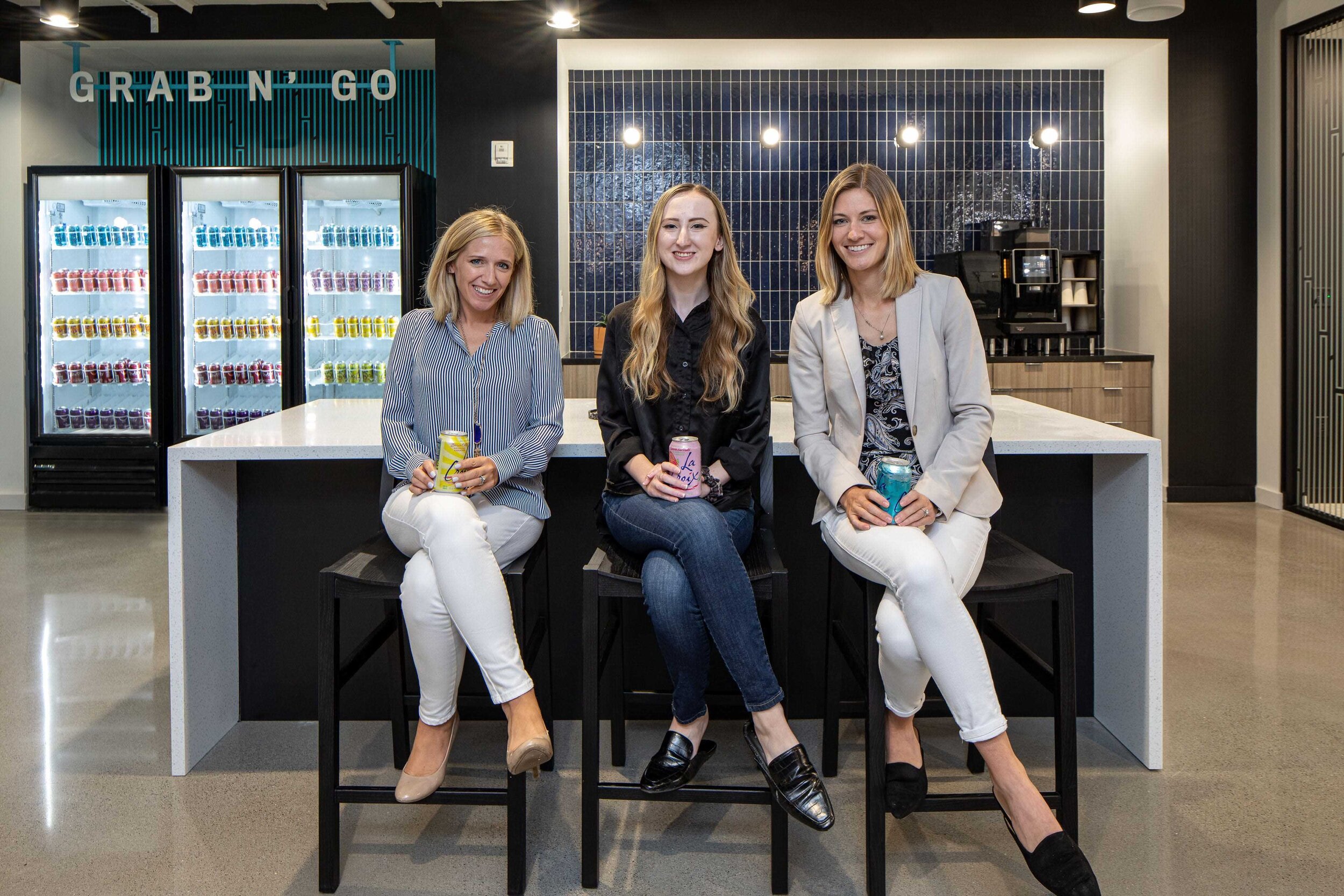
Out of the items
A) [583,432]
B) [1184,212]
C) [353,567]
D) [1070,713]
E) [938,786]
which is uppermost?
[1184,212]

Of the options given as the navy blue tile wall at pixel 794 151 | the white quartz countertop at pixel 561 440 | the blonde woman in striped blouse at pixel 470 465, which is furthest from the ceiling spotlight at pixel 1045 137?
the blonde woman in striped blouse at pixel 470 465

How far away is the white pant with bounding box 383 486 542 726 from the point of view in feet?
6.64

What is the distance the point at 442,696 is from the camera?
6.89ft

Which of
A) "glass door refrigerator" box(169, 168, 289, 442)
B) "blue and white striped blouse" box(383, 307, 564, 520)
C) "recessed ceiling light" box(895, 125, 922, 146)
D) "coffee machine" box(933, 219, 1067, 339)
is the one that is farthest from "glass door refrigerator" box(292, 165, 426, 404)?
"blue and white striped blouse" box(383, 307, 564, 520)

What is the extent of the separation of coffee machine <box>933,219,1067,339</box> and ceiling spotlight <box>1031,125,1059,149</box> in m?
0.76

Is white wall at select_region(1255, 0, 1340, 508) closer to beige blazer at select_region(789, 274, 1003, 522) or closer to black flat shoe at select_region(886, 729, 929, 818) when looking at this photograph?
beige blazer at select_region(789, 274, 1003, 522)

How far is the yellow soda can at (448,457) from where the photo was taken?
2.05 metres

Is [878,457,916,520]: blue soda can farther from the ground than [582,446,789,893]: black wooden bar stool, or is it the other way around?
[878,457,916,520]: blue soda can

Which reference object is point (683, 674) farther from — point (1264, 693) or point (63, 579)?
point (63, 579)

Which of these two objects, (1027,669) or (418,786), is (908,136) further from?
(418,786)

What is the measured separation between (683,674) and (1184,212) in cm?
524

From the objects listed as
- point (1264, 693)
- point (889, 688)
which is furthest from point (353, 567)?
point (1264, 693)

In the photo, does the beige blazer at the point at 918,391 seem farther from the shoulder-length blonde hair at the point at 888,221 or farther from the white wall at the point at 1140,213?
the white wall at the point at 1140,213

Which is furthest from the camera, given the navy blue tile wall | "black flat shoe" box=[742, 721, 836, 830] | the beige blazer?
the navy blue tile wall
